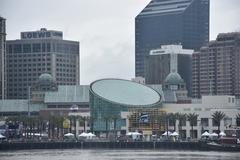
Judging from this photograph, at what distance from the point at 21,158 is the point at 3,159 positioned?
4.44 metres

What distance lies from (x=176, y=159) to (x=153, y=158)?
6.30 metres

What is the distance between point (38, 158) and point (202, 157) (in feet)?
101

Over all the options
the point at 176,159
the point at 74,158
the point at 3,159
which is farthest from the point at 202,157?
the point at 3,159

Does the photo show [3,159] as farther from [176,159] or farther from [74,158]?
[176,159]

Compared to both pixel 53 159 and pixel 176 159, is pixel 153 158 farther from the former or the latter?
pixel 53 159

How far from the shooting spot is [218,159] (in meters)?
184

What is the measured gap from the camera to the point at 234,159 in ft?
598

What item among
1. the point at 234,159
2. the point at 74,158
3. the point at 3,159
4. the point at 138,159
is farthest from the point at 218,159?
the point at 3,159

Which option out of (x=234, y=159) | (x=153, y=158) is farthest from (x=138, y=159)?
(x=234, y=159)

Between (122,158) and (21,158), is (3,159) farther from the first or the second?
(122,158)

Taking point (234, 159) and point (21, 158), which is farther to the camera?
point (21, 158)

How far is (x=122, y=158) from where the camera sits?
19138cm

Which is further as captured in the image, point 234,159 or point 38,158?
point 38,158

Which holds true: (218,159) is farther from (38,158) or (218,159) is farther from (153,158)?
(38,158)
